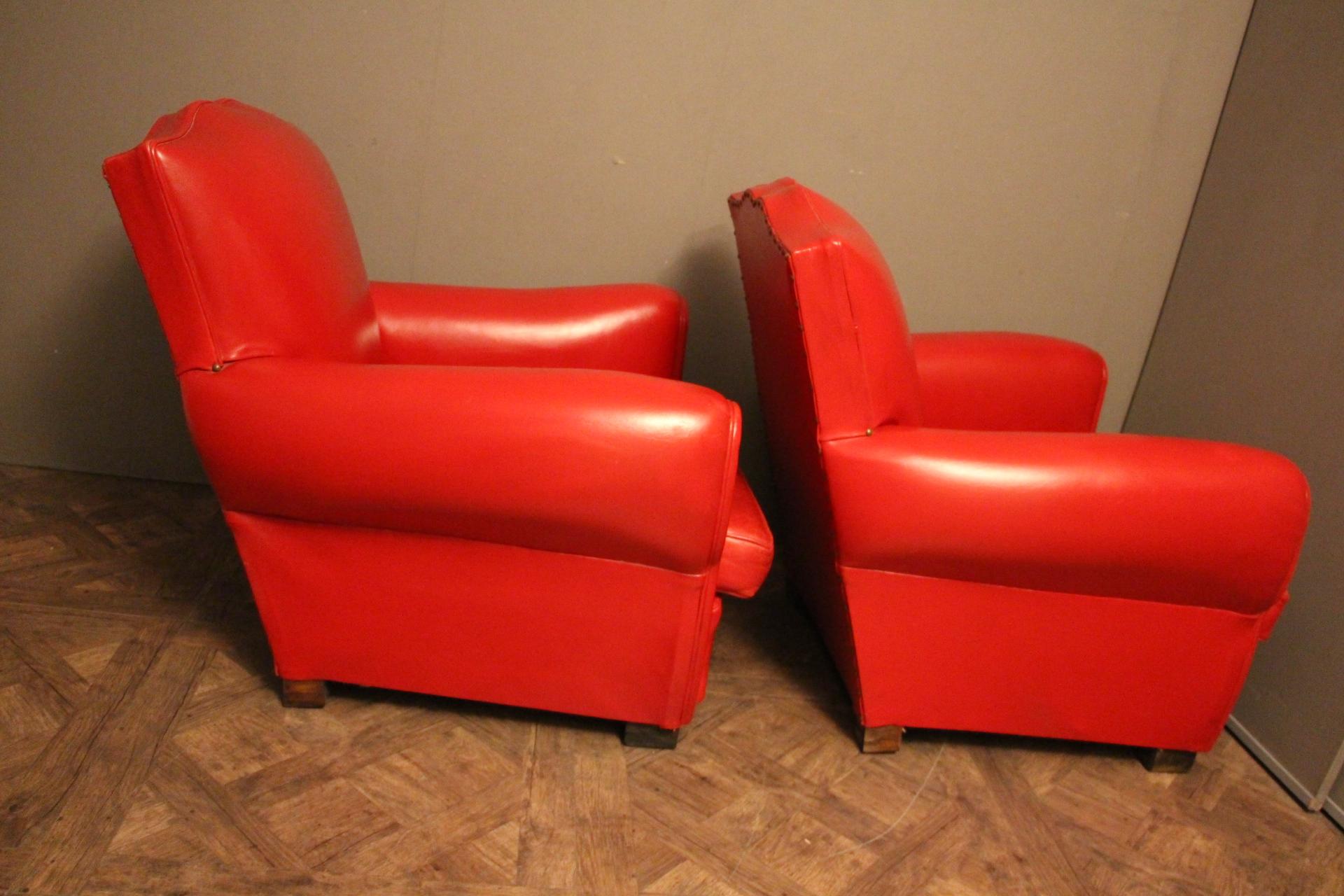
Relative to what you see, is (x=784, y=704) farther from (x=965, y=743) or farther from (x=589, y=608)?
(x=589, y=608)

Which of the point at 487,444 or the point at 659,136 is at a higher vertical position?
the point at 659,136

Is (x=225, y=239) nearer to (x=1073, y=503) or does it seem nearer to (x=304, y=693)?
(x=304, y=693)

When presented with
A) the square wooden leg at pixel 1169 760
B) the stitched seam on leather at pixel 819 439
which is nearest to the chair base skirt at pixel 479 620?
the stitched seam on leather at pixel 819 439

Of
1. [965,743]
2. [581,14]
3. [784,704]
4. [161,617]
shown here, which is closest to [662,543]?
[784,704]

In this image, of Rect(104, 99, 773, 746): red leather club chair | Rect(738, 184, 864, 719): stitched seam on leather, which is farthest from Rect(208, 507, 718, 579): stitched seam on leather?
Rect(738, 184, 864, 719): stitched seam on leather

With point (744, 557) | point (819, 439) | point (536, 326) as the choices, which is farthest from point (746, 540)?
point (536, 326)

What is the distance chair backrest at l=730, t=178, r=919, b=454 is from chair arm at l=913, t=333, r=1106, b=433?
475mm

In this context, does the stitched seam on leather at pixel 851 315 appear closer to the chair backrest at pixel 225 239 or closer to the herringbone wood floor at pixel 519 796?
the herringbone wood floor at pixel 519 796

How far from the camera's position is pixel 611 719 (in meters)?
1.43

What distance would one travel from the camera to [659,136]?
6.32 ft

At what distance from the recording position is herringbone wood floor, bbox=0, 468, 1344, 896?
3.69 feet

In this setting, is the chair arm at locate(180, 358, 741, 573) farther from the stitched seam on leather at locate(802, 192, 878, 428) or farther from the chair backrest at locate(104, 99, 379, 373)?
the stitched seam on leather at locate(802, 192, 878, 428)

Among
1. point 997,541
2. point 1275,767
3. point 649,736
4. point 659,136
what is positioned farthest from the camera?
point 659,136

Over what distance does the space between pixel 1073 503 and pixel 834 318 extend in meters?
0.42
